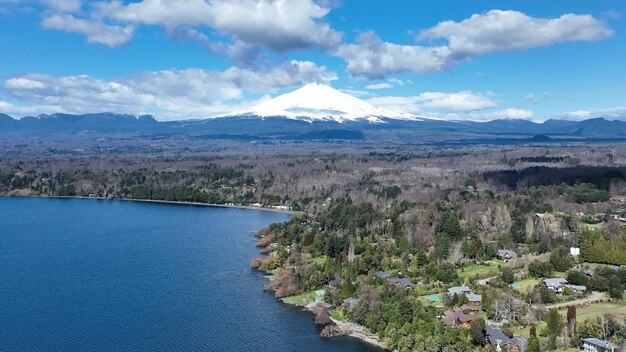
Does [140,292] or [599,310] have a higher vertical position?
[599,310]

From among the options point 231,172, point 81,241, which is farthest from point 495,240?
point 231,172

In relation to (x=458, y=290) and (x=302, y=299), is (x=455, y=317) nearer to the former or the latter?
(x=458, y=290)

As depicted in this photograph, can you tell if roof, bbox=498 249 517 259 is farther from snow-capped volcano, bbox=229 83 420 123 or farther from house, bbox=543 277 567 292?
snow-capped volcano, bbox=229 83 420 123

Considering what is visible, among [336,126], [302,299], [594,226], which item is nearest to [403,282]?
[302,299]

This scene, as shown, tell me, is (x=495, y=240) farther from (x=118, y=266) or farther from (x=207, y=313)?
(x=118, y=266)

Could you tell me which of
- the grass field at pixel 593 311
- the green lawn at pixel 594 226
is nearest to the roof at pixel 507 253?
the grass field at pixel 593 311

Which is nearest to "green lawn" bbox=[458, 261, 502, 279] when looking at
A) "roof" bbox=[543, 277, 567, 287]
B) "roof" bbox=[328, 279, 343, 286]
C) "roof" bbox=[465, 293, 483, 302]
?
"roof" bbox=[543, 277, 567, 287]

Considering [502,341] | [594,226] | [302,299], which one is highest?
[594,226]
